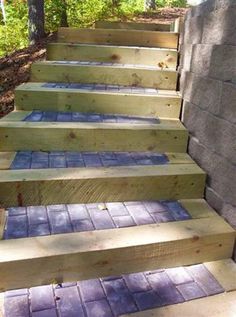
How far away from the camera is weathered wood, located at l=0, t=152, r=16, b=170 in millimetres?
2365

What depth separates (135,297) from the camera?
5.75ft

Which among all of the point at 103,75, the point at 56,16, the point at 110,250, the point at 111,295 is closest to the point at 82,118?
the point at 103,75

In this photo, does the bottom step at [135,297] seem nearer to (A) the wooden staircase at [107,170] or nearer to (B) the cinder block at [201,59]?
(A) the wooden staircase at [107,170]

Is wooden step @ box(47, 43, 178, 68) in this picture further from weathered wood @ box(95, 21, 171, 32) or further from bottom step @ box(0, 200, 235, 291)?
bottom step @ box(0, 200, 235, 291)

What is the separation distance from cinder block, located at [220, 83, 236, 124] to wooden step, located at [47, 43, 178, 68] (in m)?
1.63

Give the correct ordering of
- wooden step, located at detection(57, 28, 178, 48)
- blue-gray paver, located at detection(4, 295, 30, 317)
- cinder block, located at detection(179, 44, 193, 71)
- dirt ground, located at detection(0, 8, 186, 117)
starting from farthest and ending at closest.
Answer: wooden step, located at detection(57, 28, 178, 48) → dirt ground, located at detection(0, 8, 186, 117) → cinder block, located at detection(179, 44, 193, 71) → blue-gray paver, located at detection(4, 295, 30, 317)

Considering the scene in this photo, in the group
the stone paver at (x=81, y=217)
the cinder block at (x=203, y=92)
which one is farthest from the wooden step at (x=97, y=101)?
the stone paver at (x=81, y=217)

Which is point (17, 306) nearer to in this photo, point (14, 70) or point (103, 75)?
point (103, 75)

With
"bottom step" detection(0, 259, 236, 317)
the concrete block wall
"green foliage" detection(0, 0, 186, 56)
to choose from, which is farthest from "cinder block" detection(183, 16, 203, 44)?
"green foliage" detection(0, 0, 186, 56)

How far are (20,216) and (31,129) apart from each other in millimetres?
822

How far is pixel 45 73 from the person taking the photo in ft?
11.7

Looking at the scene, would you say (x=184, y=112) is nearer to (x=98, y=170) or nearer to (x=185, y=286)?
(x=98, y=170)

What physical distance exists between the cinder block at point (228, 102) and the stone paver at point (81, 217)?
2.28ft

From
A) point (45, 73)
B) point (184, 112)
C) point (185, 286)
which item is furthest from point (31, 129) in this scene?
point (185, 286)
